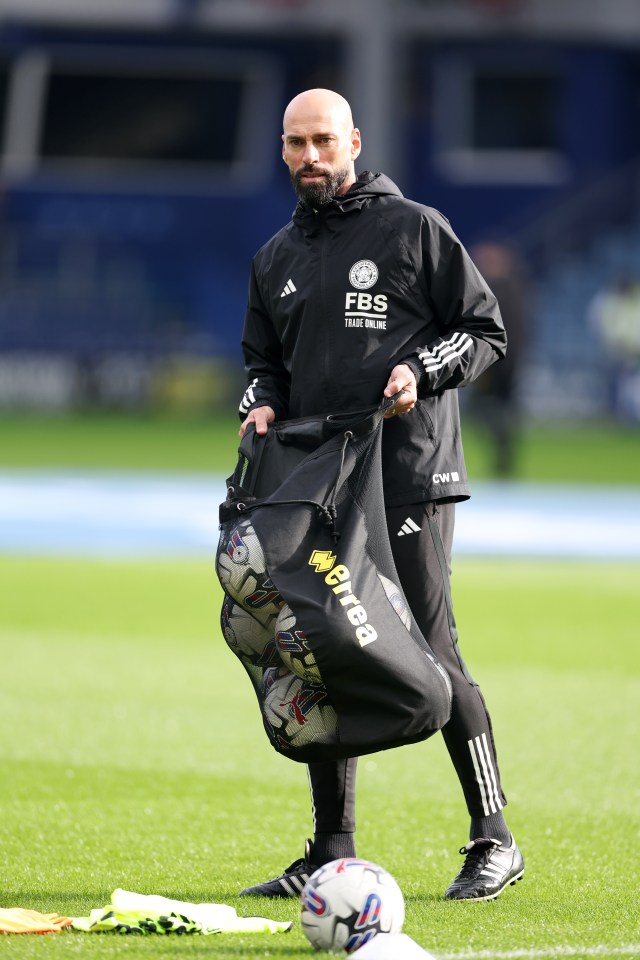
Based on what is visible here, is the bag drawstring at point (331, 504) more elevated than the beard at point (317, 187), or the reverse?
the beard at point (317, 187)

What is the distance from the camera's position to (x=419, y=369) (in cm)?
445

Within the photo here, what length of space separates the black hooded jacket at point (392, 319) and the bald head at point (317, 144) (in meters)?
0.07

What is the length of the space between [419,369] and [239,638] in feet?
2.92

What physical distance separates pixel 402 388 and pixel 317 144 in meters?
0.76

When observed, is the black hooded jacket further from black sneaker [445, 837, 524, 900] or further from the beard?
black sneaker [445, 837, 524, 900]

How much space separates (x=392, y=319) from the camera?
15.1 ft

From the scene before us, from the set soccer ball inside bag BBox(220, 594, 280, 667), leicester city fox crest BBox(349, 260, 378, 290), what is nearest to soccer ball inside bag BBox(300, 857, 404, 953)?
soccer ball inside bag BBox(220, 594, 280, 667)

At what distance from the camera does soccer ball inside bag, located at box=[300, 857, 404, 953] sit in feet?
13.0

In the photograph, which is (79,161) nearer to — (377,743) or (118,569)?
(118,569)

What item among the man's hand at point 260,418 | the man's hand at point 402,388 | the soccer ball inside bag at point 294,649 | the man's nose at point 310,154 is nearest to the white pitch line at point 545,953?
the soccer ball inside bag at point 294,649

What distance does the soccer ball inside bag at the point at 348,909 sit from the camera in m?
3.95

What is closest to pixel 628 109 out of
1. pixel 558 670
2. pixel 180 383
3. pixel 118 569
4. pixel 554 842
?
pixel 180 383

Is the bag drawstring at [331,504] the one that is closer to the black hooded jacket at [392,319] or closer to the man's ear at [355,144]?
the black hooded jacket at [392,319]

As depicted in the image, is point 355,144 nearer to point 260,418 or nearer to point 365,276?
point 365,276
